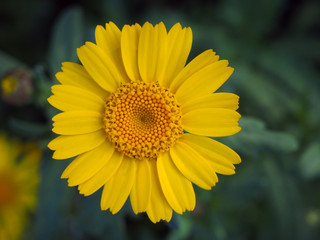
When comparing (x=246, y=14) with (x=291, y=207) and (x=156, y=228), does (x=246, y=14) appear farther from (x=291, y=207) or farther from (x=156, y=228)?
(x=156, y=228)

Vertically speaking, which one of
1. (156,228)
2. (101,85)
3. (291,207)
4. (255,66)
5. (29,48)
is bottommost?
(156,228)

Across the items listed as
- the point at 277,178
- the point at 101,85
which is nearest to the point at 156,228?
the point at 277,178

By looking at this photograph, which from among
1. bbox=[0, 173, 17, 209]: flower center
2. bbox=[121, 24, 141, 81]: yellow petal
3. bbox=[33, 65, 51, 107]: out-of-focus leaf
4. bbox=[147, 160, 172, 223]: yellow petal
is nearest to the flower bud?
bbox=[33, 65, 51, 107]: out-of-focus leaf

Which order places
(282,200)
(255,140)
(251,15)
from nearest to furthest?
(255,140)
(282,200)
(251,15)

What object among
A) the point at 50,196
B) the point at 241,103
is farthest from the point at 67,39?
the point at 241,103

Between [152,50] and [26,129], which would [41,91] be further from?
[152,50]

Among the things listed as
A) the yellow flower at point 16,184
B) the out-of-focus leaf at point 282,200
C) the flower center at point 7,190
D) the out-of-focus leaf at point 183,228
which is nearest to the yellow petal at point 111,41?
the out-of-focus leaf at point 183,228

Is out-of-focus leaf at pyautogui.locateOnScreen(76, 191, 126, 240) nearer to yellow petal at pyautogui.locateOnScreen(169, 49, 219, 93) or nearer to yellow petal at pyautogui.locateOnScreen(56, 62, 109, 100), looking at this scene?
yellow petal at pyautogui.locateOnScreen(56, 62, 109, 100)
